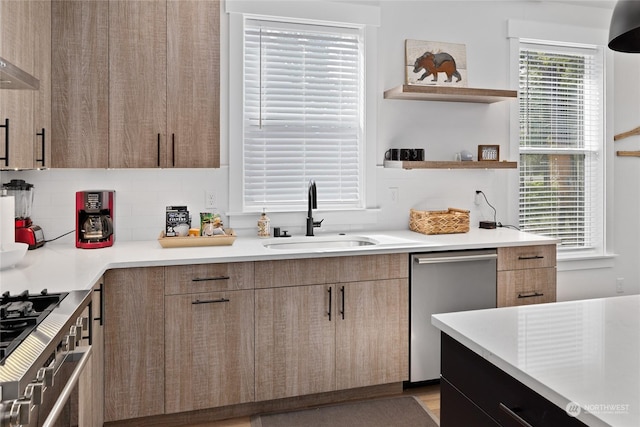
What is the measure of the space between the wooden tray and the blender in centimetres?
70

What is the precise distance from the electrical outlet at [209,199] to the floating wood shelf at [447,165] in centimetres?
128

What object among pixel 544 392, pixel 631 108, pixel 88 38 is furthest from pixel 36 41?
pixel 631 108

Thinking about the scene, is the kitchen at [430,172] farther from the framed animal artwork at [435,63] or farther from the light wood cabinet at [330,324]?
the light wood cabinet at [330,324]

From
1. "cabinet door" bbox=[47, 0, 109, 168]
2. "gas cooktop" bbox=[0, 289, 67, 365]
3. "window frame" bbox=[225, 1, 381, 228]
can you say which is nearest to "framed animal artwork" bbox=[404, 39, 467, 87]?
"window frame" bbox=[225, 1, 381, 228]

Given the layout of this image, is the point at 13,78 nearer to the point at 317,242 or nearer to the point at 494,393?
the point at 494,393

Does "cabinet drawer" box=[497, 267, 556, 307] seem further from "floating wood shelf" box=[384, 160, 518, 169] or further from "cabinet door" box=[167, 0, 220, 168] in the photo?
"cabinet door" box=[167, 0, 220, 168]

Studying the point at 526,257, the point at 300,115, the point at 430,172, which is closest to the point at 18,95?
the point at 300,115

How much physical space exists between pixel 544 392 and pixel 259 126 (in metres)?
2.67

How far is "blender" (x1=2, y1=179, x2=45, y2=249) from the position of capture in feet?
8.71

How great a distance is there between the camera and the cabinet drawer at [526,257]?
10.00ft

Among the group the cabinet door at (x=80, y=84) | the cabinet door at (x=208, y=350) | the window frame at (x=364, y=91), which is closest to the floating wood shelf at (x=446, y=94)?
the window frame at (x=364, y=91)

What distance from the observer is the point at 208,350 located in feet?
8.27

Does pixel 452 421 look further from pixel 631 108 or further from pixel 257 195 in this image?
pixel 631 108

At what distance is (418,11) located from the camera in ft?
11.7
